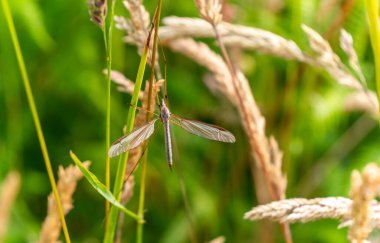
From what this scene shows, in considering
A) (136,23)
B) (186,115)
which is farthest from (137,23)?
(186,115)

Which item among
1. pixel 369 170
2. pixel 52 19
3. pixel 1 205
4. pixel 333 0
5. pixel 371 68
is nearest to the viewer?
pixel 369 170

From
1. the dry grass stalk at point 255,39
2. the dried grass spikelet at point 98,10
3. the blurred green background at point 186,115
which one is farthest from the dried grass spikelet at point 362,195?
the blurred green background at point 186,115

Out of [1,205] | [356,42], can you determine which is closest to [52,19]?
[356,42]

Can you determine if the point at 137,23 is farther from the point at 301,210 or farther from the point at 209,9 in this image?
the point at 301,210

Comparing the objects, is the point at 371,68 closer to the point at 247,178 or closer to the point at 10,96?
the point at 247,178

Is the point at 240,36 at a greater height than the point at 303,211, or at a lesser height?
greater

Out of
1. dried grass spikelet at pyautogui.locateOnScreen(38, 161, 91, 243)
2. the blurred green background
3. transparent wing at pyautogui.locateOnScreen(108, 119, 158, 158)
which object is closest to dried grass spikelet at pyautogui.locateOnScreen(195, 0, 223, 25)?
transparent wing at pyautogui.locateOnScreen(108, 119, 158, 158)

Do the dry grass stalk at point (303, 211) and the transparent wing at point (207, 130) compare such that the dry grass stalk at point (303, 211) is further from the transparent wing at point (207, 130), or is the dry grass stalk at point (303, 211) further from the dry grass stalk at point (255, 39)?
the dry grass stalk at point (255, 39)
